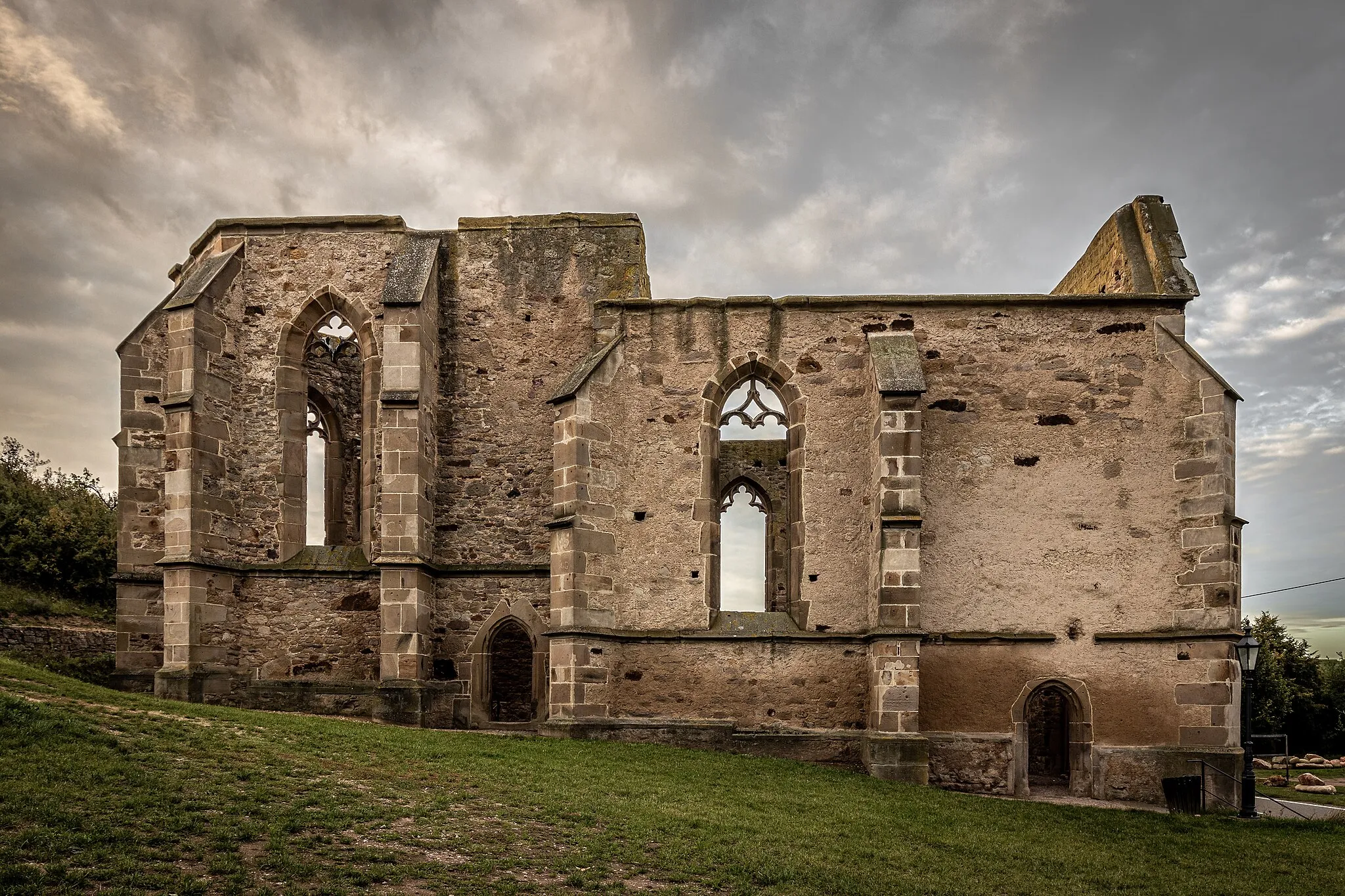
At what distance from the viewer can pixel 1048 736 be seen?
1798 cm

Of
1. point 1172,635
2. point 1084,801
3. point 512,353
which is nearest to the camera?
point 1084,801

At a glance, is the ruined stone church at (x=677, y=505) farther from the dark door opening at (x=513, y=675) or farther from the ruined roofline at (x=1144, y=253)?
the dark door opening at (x=513, y=675)

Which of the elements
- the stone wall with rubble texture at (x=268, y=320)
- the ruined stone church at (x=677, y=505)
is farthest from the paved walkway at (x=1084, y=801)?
the stone wall with rubble texture at (x=268, y=320)

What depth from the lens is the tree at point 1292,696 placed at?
26141 millimetres

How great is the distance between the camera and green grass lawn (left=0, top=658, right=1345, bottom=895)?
6340 millimetres

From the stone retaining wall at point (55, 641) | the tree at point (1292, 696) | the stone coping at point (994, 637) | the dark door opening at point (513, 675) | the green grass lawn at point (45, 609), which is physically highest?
the stone coping at point (994, 637)

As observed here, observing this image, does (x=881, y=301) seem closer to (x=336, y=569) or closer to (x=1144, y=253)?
(x=1144, y=253)

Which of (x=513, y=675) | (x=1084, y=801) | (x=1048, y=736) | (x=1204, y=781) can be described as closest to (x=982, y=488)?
(x=1084, y=801)

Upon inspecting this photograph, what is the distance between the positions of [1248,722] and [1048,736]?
19.6ft

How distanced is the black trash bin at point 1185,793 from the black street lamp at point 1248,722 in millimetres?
507

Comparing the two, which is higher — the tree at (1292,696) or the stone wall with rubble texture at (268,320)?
the stone wall with rubble texture at (268,320)

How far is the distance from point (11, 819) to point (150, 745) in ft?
7.23

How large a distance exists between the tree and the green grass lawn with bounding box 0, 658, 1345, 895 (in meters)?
17.3

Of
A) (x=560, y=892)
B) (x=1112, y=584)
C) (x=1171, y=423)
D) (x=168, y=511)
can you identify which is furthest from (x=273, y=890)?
(x=1171, y=423)
